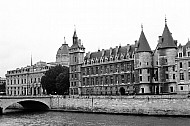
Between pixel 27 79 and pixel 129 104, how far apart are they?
72.6 m

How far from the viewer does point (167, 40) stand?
7981 cm

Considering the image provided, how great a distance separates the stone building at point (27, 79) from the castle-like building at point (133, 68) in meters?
31.8

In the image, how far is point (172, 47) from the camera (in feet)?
260

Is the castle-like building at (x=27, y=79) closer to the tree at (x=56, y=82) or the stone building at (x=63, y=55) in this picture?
the stone building at (x=63, y=55)

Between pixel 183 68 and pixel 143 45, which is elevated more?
pixel 143 45

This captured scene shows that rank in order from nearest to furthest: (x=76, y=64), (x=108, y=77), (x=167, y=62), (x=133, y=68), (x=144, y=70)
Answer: (x=167, y=62)
(x=144, y=70)
(x=133, y=68)
(x=108, y=77)
(x=76, y=64)

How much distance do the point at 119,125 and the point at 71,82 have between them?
50957 mm

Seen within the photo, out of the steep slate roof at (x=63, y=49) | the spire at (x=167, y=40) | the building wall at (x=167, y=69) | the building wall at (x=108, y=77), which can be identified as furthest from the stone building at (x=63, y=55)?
the spire at (x=167, y=40)

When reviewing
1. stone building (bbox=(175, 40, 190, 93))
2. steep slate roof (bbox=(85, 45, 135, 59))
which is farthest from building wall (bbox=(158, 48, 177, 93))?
steep slate roof (bbox=(85, 45, 135, 59))

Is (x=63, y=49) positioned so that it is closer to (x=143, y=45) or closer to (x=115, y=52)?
(x=115, y=52)

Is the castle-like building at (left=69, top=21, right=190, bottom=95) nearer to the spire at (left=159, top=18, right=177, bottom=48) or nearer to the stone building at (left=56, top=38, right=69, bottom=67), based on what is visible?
the spire at (left=159, top=18, right=177, bottom=48)

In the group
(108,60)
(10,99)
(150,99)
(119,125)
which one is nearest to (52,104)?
(10,99)

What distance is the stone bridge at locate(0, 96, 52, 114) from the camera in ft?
266

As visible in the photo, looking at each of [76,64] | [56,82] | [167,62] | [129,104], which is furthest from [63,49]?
[129,104]
